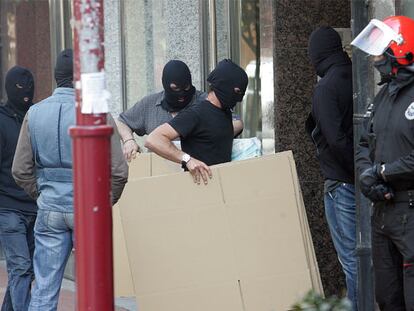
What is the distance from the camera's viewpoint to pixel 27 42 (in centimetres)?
1238

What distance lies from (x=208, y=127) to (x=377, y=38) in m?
1.49

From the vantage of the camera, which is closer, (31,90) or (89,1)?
(89,1)

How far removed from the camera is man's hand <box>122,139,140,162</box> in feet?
23.8

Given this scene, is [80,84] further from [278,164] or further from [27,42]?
[27,42]

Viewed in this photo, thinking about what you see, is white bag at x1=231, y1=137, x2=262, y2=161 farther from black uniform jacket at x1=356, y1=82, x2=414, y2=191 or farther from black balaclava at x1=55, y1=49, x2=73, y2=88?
black uniform jacket at x1=356, y1=82, x2=414, y2=191

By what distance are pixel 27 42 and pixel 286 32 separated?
16.7 ft

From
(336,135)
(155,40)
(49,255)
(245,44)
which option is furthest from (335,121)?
(155,40)

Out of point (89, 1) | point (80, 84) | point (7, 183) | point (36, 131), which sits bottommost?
point (7, 183)

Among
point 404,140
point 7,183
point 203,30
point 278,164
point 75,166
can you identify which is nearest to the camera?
point 75,166

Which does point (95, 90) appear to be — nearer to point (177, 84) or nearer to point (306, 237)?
point (306, 237)

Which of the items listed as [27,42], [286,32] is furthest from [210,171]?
[27,42]

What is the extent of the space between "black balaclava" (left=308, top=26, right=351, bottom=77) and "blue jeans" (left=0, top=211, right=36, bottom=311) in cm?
237

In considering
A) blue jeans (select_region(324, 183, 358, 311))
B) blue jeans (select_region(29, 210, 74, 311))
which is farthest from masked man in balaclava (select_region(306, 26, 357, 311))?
blue jeans (select_region(29, 210, 74, 311))

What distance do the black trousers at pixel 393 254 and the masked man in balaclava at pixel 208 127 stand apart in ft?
4.57
